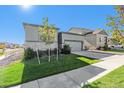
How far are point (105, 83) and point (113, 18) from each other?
7.69ft

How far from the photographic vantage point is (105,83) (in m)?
4.98

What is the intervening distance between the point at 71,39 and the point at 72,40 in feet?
0.52

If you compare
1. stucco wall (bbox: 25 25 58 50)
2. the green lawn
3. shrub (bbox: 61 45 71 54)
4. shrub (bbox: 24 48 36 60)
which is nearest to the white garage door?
shrub (bbox: 61 45 71 54)

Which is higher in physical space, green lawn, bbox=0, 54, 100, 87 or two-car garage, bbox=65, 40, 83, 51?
two-car garage, bbox=65, 40, 83, 51

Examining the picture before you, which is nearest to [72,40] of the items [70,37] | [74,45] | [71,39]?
[71,39]

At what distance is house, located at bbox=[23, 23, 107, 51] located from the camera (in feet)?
37.0

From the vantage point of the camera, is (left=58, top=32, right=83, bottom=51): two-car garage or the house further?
(left=58, top=32, right=83, bottom=51): two-car garage

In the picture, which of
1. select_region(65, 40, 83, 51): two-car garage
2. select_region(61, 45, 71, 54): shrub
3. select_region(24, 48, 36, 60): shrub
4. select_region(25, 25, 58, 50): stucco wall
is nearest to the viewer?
select_region(24, 48, 36, 60): shrub

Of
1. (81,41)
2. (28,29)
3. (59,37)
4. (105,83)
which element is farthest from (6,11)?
(81,41)

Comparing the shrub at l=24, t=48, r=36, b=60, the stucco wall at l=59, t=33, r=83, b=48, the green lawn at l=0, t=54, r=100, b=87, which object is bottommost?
the green lawn at l=0, t=54, r=100, b=87

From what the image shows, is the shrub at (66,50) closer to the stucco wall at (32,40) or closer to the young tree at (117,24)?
the stucco wall at (32,40)

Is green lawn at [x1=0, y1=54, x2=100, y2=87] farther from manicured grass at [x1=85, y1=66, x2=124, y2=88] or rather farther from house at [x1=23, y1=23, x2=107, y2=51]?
house at [x1=23, y1=23, x2=107, y2=51]

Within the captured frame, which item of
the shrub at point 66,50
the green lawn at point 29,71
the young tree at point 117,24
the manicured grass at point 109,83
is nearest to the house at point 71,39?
the shrub at point 66,50

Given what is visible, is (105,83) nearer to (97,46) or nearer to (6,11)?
(6,11)
